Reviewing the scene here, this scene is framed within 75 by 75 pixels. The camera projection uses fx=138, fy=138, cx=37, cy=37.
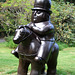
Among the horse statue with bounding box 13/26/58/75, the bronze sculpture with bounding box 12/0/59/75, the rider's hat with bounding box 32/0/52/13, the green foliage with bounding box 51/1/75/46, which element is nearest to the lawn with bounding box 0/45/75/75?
the bronze sculpture with bounding box 12/0/59/75

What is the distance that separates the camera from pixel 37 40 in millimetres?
2600

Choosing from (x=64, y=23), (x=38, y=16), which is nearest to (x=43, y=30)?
(x=38, y=16)

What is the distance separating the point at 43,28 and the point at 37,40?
255 millimetres

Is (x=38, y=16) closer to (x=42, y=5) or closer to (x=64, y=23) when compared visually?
(x=42, y=5)

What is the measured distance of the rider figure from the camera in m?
2.45

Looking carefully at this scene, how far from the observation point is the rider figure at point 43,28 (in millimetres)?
2445

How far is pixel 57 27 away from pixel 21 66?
8418 mm

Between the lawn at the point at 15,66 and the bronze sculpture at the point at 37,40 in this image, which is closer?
the bronze sculpture at the point at 37,40

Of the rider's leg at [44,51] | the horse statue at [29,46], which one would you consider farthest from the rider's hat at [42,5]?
the rider's leg at [44,51]

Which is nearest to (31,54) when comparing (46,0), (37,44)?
(37,44)

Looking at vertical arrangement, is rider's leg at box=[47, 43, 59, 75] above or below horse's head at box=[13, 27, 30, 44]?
below

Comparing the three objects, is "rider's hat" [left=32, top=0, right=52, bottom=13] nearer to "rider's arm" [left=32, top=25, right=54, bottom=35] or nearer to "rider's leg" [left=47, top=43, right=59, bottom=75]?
"rider's arm" [left=32, top=25, right=54, bottom=35]

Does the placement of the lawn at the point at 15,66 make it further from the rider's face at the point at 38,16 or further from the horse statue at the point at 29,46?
the rider's face at the point at 38,16

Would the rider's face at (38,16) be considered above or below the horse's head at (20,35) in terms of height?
above
